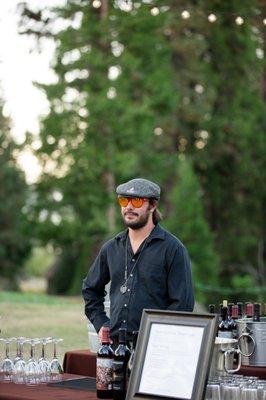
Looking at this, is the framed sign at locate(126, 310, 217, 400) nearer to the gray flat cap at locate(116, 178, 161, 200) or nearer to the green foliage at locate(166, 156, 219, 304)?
the gray flat cap at locate(116, 178, 161, 200)

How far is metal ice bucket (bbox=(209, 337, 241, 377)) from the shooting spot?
14.3ft

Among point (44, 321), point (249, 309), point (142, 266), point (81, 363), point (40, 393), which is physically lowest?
point (44, 321)

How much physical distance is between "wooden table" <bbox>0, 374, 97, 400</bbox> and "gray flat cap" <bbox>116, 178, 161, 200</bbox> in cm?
103

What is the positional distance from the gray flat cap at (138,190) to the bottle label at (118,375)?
1047mm

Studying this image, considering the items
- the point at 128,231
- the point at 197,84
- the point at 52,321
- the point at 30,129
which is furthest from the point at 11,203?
the point at 128,231

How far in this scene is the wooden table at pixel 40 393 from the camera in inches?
→ 172

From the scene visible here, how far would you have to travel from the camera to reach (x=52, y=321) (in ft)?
57.0

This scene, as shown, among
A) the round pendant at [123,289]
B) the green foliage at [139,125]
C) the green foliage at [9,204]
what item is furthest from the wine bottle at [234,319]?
the green foliage at [9,204]

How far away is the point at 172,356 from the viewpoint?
3.94m

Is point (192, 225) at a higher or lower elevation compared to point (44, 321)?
higher

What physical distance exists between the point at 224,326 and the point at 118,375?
1.19 m

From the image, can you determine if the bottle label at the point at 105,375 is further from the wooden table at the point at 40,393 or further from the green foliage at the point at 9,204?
the green foliage at the point at 9,204

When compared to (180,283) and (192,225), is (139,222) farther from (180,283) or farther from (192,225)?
(192,225)

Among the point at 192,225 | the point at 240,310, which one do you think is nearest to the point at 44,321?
the point at 240,310
